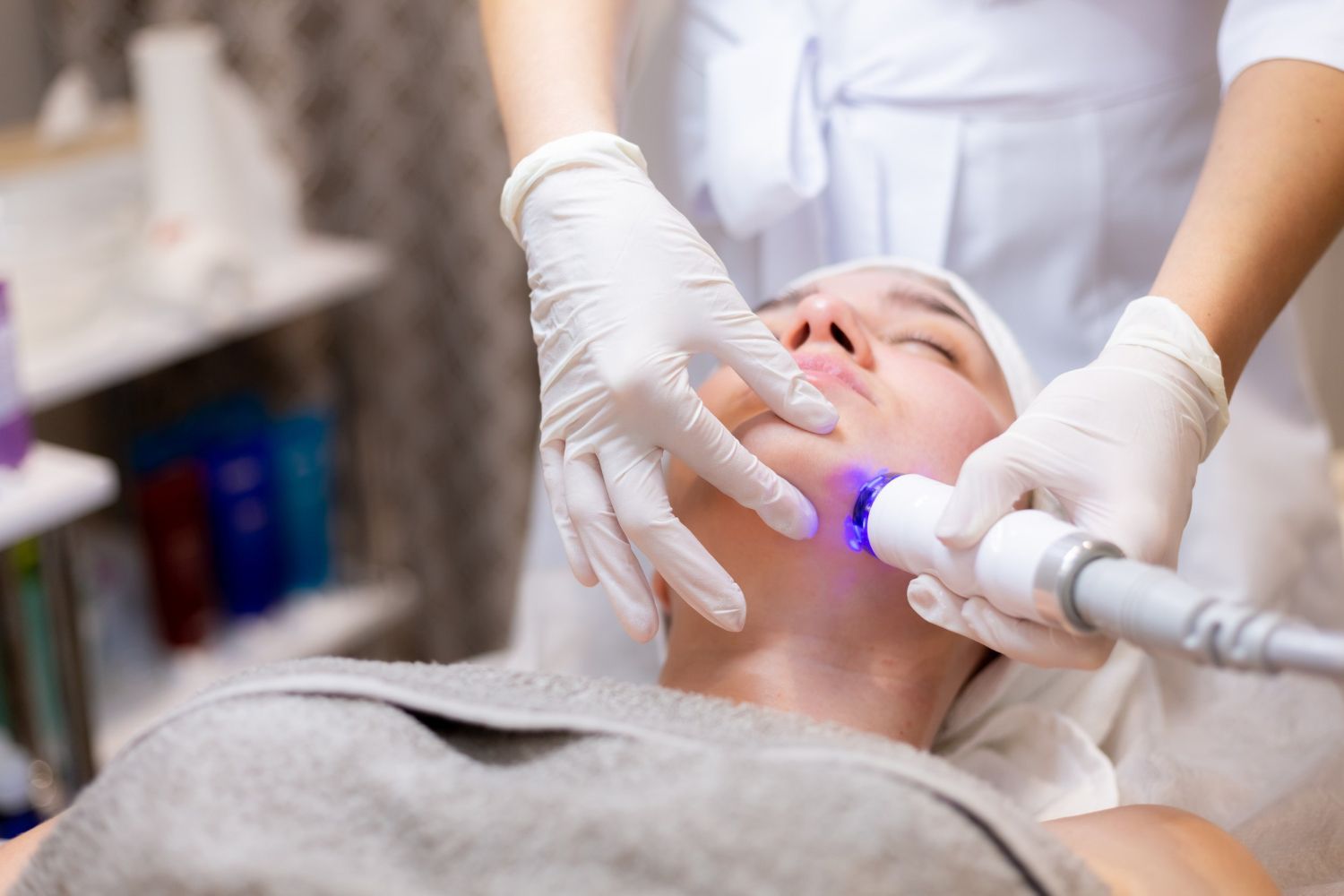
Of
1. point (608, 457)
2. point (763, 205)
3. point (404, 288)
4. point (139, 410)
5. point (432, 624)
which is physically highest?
point (763, 205)

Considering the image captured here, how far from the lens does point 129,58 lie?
7.07 ft

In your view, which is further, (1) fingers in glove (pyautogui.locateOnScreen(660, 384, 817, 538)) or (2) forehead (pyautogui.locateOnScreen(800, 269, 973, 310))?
(2) forehead (pyautogui.locateOnScreen(800, 269, 973, 310))

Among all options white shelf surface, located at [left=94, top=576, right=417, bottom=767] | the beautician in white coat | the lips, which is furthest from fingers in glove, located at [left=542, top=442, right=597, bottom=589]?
white shelf surface, located at [left=94, top=576, right=417, bottom=767]

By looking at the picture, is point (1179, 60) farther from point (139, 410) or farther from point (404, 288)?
point (139, 410)

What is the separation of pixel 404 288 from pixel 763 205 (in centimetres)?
118

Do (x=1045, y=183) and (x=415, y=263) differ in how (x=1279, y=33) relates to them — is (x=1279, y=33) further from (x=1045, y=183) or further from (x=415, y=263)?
(x=415, y=263)

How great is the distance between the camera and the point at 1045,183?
1.33 meters

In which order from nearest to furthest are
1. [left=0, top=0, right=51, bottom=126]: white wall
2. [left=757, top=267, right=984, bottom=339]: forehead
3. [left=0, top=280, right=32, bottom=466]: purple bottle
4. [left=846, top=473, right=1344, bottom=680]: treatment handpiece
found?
[left=846, top=473, right=1344, bottom=680]: treatment handpiece
[left=757, top=267, right=984, bottom=339]: forehead
[left=0, top=280, right=32, bottom=466]: purple bottle
[left=0, top=0, right=51, bottom=126]: white wall

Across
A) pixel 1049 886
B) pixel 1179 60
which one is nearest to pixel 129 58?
pixel 1179 60

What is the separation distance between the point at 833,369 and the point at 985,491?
239 mm

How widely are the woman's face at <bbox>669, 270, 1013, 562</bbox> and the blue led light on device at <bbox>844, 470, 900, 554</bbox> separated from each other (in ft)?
0.10

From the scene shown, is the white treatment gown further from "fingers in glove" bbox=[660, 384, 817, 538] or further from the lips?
"fingers in glove" bbox=[660, 384, 817, 538]

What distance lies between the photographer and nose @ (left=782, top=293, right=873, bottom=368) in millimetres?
1102

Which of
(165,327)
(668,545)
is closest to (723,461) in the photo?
(668,545)
